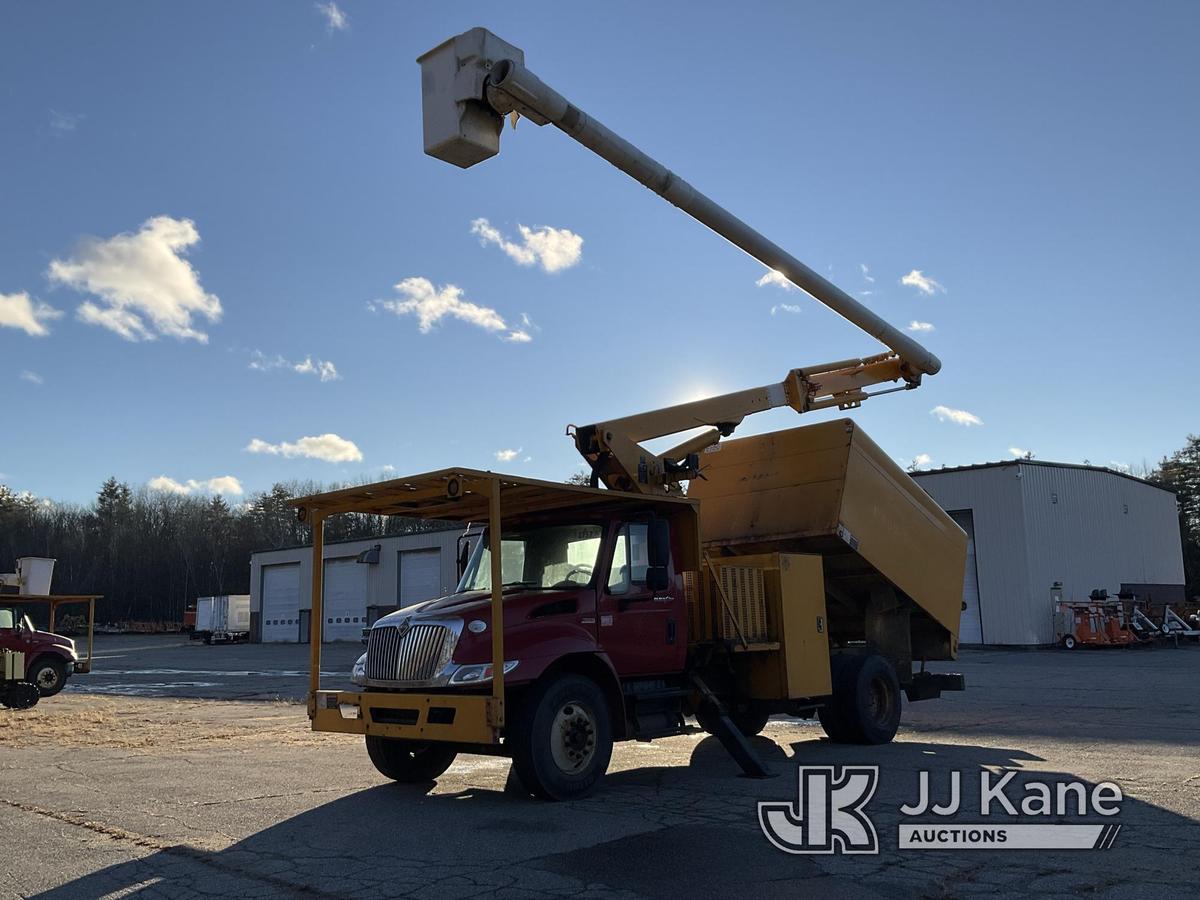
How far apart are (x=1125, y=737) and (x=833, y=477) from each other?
420 cm

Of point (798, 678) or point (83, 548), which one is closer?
point (798, 678)

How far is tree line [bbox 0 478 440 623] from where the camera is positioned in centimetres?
9394

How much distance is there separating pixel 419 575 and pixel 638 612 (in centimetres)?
4197

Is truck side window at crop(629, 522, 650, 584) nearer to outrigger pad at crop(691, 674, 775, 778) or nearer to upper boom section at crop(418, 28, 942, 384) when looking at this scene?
outrigger pad at crop(691, 674, 775, 778)

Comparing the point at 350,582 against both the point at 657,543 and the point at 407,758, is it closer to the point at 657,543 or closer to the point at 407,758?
the point at 407,758

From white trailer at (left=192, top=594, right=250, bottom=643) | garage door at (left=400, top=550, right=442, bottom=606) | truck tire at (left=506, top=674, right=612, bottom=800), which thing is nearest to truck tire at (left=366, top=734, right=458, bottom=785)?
truck tire at (left=506, top=674, right=612, bottom=800)

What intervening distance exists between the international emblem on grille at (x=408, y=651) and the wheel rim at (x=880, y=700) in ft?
18.3

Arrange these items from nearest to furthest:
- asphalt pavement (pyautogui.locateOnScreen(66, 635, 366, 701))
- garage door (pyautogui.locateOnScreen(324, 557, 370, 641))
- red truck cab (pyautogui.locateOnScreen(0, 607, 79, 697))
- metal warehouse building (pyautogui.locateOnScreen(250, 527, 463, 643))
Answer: red truck cab (pyautogui.locateOnScreen(0, 607, 79, 697))
asphalt pavement (pyautogui.locateOnScreen(66, 635, 366, 701))
metal warehouse building (pyautogui.locateOnScreen(250, 527, 463, 643))
garage door (pyautogui.locateOnScreen(324, 557, 370, 641))

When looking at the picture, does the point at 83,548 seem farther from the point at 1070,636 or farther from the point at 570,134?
the point at 570,134

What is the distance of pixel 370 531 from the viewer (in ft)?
290

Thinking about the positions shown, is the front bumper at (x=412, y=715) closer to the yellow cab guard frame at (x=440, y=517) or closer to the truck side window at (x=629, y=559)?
the yellow cab guard frame at (x=440, y=517)

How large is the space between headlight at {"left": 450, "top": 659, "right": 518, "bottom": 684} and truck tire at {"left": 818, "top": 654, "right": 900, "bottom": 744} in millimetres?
4768

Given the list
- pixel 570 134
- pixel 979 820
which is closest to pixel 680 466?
pixel 570 134

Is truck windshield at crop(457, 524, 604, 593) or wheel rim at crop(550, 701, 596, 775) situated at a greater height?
truck windshield at crop(457, 524, 604, 593)
